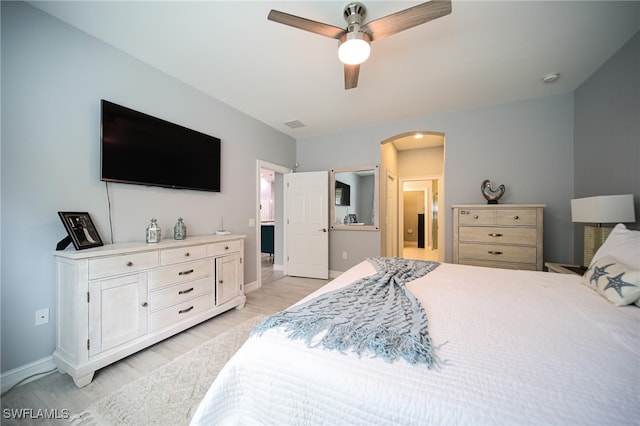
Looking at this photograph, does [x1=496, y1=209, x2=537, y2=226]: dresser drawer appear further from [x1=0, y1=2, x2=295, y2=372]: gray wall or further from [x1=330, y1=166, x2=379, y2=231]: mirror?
[x1=0, y1=2, x2=295, y2=372]: gray wall

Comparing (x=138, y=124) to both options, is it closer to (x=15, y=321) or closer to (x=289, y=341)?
(x=15, y=321)

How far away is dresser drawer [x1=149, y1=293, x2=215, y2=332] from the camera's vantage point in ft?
6.47

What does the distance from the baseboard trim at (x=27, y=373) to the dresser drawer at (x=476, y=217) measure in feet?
13.6

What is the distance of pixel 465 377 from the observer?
670 mm

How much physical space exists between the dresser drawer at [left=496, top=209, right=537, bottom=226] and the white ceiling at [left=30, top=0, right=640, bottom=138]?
59.0 inches

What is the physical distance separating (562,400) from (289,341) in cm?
78

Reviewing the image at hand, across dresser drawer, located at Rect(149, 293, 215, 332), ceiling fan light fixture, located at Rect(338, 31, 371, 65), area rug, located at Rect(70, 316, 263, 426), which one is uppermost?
ceiling fan light fixture, located at Rect(338, 31, 371, 65)

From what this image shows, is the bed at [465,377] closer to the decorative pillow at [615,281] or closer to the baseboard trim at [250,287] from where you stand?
the decorative pillow at [615,281]

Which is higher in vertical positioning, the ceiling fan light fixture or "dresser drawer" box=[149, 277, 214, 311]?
the ceiling fan light fixture

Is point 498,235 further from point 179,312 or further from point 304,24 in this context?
point 179,312

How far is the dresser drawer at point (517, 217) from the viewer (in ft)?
8.73

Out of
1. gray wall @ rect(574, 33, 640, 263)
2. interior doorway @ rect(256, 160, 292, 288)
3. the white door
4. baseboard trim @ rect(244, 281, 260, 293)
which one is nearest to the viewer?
gray wall @ rect(574, 33, 640, 263)

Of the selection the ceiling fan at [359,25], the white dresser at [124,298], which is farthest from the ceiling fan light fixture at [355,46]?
the white dresser at [124,298]

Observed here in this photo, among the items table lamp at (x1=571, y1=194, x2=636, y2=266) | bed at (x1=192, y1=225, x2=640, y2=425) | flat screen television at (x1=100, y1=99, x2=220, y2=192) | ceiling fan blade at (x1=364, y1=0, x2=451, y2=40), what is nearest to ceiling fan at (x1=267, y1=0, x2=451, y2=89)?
ceiling fan blade at (x1=364, y1=0, x2=451, y2=40)
